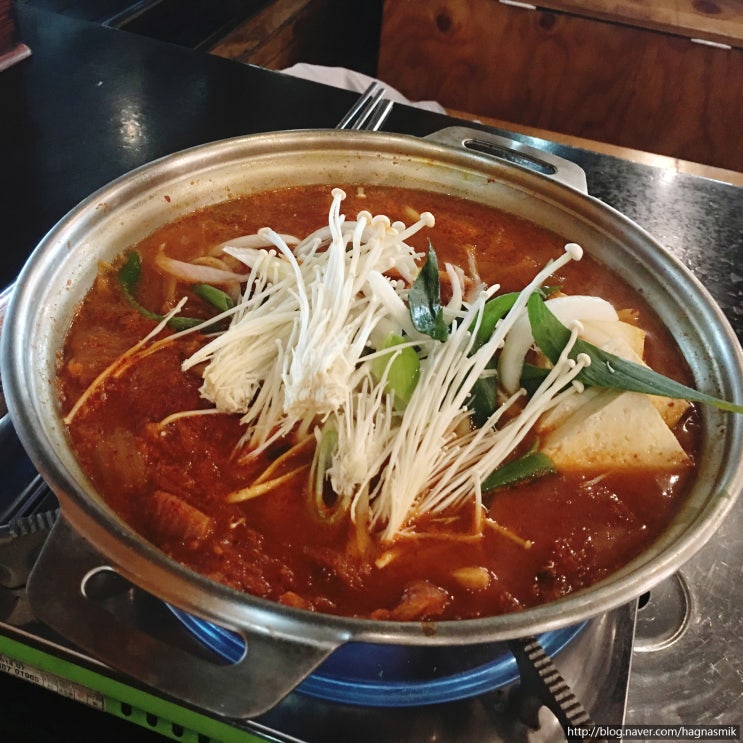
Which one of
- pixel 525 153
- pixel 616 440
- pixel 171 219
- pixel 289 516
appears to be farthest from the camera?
pixel 525 153

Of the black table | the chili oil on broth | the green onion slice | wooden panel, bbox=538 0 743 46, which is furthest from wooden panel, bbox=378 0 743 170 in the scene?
the green onion slice

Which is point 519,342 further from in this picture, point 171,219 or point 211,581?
point 171,219

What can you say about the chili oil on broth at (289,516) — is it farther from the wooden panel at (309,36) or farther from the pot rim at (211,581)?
the wooden panel at (309,36)

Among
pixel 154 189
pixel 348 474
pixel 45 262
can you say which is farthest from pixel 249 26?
pixel 348 474

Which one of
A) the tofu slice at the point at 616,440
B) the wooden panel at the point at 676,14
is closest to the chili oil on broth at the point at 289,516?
the tofu slice at the point at 616,440

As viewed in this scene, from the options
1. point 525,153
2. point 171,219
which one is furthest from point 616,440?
point 171,219

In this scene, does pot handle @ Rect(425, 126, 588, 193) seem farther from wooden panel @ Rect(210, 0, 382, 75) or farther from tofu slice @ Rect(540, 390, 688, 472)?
wooden panel @ Rect(210, 0, 382, 75)
